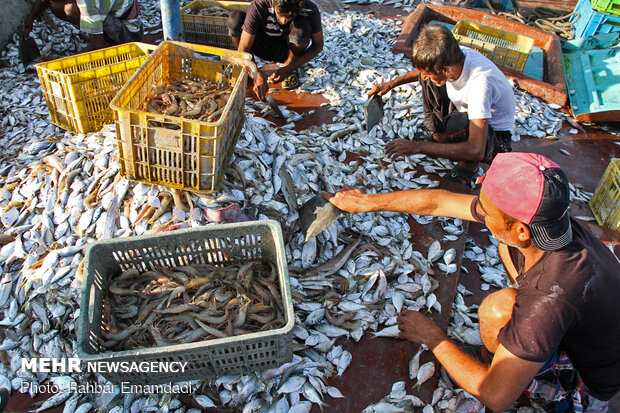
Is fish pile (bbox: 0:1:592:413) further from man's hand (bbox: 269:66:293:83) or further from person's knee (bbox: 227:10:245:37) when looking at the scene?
person's knee (bbox: 227:10:245:37)

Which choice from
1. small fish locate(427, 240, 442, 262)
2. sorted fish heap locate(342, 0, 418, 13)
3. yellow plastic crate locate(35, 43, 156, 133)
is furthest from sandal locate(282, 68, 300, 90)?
sorted fish heap locate(342, 0, 418, 13)

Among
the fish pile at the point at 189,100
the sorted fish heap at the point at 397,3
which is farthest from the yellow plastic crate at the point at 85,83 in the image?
the sorted fish heap at the point at 397,3

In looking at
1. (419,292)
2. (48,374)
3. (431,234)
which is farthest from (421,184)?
(48,374)

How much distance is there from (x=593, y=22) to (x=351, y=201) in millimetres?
6161

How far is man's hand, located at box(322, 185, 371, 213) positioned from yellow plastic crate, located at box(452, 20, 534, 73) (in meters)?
3.89

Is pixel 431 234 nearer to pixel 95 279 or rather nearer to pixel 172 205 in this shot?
pixel 172 205

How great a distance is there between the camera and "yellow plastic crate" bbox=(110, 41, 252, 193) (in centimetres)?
244

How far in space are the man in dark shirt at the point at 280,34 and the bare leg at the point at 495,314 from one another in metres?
3.26

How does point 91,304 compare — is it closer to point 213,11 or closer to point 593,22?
point 213,11

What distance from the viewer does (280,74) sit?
15.9 ft

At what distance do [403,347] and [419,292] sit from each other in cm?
46

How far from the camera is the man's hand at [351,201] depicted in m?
2.68

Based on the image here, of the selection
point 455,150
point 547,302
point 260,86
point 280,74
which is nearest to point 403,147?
point 455,150

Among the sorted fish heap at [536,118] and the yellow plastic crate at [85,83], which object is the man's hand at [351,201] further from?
the sorted fish heap at [536,118]
